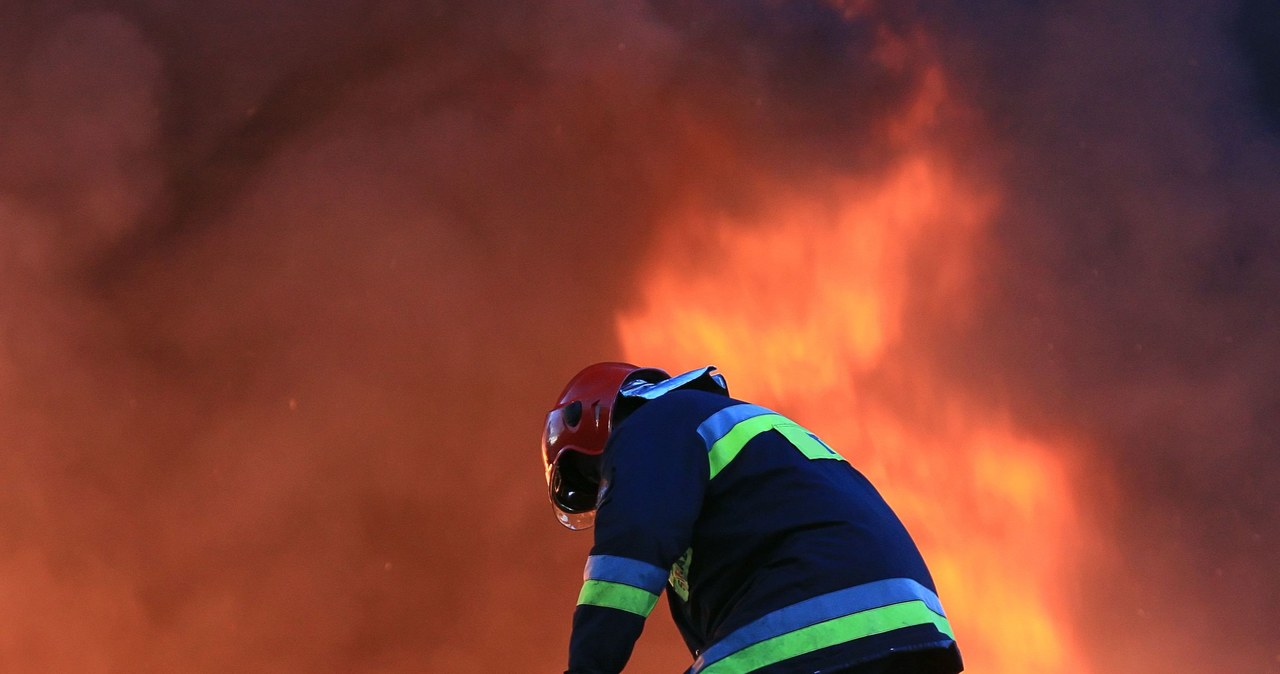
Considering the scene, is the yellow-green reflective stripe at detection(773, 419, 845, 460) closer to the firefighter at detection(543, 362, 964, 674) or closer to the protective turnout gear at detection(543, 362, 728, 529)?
the firefighter at detection(543, 362, 964, 674)

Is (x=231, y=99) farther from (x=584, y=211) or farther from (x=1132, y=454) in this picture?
(x=1132, y=454)

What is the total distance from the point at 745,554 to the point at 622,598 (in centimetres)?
32

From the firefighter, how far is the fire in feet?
16.9

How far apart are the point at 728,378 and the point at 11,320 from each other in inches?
180

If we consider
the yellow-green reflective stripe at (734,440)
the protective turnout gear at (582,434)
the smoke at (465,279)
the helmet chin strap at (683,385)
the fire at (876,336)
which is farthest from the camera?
the fire at (876,336)

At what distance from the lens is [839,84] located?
778 centimetres

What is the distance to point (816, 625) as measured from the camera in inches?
83.9

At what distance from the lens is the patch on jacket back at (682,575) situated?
2.40 metres

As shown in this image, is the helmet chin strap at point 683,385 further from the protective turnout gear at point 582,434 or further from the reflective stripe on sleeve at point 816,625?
the reflective stripe on sleeve at point 816,625

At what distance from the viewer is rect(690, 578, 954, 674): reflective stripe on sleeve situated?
212cm

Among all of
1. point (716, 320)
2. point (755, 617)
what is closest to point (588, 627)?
point (755, 617)

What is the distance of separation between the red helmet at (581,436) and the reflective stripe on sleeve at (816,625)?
107 cm

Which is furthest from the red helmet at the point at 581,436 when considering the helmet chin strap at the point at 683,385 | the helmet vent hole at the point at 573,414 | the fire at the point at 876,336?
the fire at the point at 876,336

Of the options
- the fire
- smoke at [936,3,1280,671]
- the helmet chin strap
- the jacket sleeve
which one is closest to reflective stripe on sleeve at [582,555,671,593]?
the jacket sleeve
